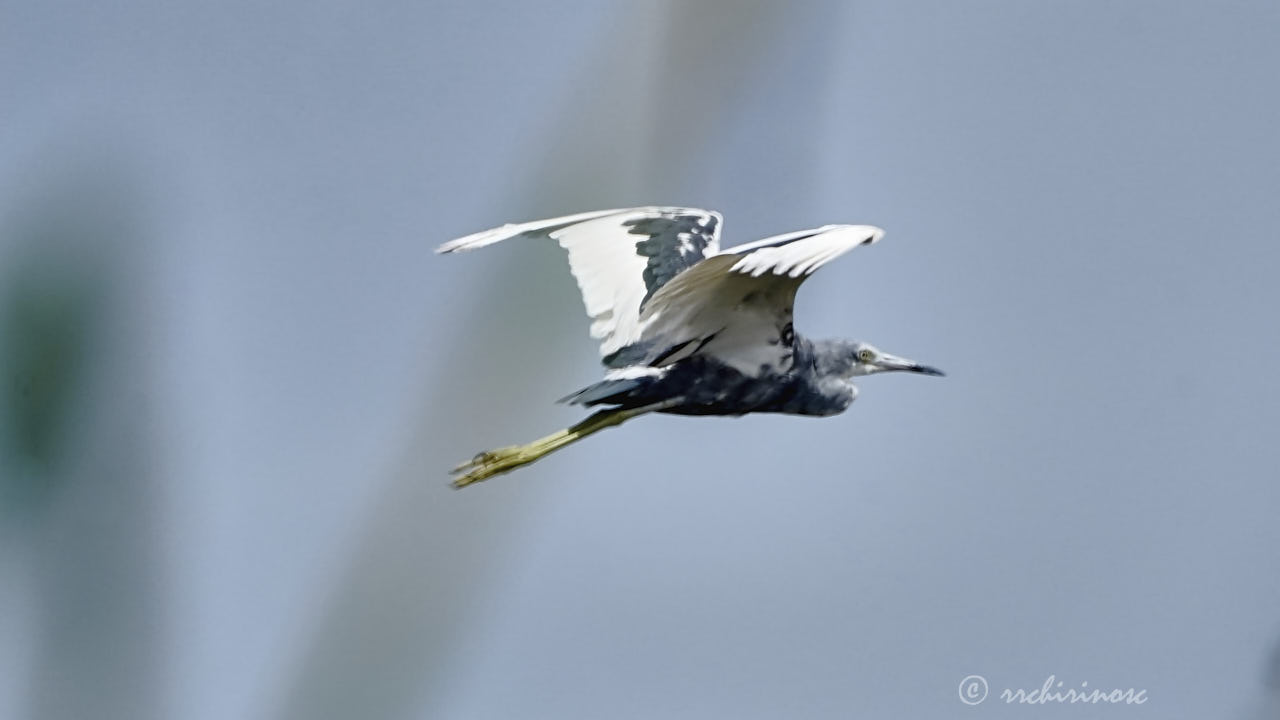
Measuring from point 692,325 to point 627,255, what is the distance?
956 mm

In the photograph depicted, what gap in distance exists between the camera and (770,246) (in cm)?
493

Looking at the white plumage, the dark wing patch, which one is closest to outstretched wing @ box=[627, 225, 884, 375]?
the white plumage

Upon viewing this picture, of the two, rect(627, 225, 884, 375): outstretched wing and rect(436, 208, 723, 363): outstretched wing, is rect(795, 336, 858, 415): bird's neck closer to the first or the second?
rect(627, 225, 884, 375): outstretched wing

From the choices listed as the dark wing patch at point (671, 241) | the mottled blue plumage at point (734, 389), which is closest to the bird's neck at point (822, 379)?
the mottled blue plumage at point (734, 389)

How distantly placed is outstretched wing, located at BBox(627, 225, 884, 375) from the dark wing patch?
664 millimetres

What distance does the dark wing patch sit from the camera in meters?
6.75

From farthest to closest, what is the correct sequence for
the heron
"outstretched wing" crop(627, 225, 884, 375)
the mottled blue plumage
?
1. the mottled blue plumage
2. the heron
3. "outstretched wing" crop(627, 225, 884, 375)

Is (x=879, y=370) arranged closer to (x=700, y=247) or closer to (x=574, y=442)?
(x=700, y=247)

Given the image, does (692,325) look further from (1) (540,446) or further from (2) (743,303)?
(1) (540,446)

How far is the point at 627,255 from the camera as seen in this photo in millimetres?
6789

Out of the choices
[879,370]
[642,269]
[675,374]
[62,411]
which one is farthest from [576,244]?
[62,411]

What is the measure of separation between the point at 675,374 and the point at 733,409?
0.38 metres

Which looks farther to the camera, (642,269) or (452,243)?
(642,269)

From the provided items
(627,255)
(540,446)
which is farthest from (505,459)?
(627,255)
